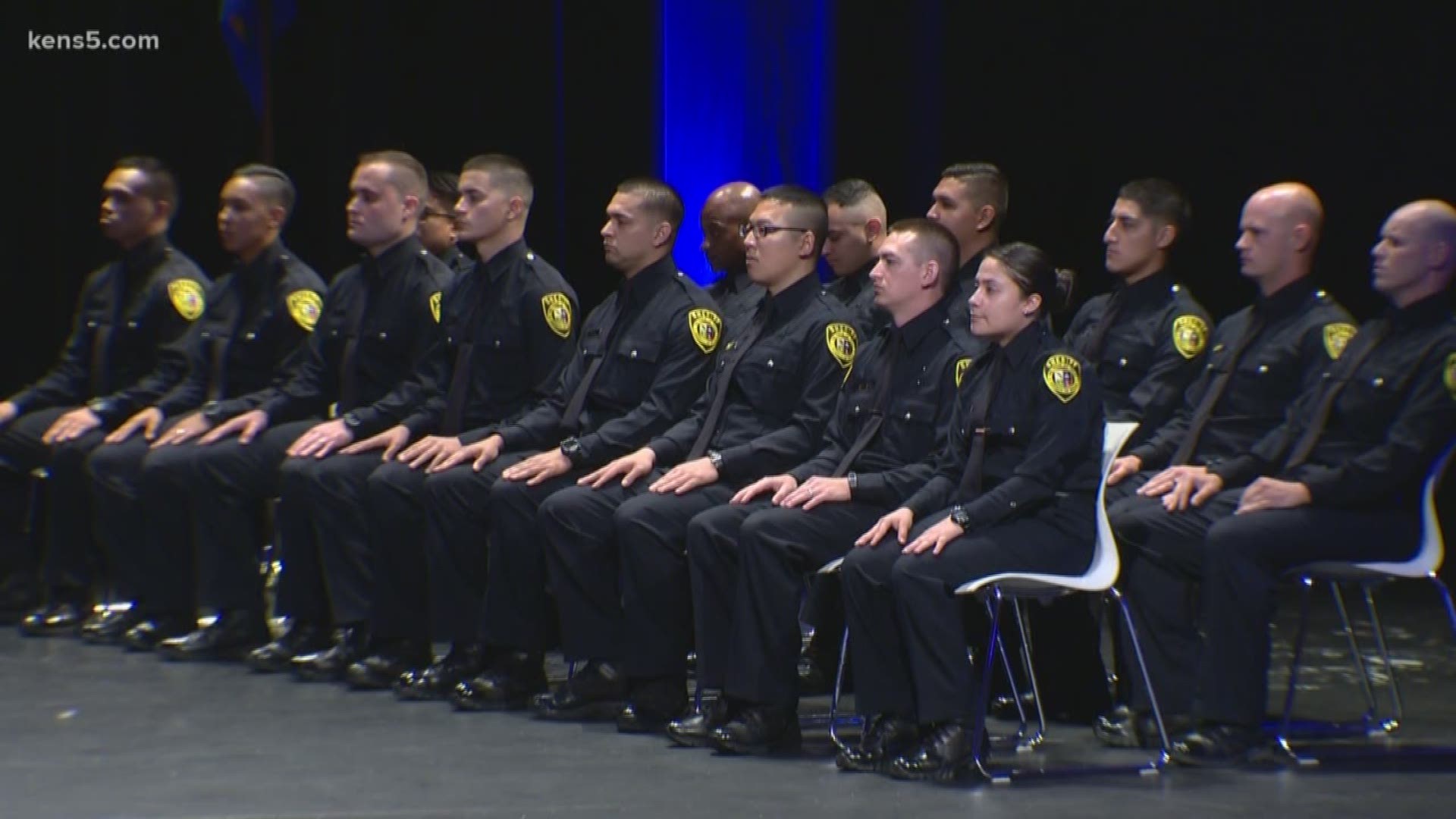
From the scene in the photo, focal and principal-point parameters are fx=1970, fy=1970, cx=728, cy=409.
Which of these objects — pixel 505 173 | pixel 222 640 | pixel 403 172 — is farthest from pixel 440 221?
pixel 222 640

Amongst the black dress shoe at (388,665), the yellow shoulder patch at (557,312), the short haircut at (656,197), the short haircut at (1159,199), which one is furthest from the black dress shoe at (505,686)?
the short haircut at (1159,199)

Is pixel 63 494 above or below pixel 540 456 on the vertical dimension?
below

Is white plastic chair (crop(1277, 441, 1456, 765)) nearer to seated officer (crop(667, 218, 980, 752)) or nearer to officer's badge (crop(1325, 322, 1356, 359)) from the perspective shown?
officer's badge (crop(1325, 322, 1356, 359))

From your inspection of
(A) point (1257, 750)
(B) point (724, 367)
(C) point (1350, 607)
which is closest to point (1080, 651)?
(A) point (1257, 750)

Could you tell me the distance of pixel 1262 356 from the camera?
208 inches

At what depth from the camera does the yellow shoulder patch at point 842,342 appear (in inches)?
213

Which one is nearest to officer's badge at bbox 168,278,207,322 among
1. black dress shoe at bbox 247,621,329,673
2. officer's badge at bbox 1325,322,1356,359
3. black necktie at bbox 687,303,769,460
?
black dress shoe at bbox 247,621,329,673

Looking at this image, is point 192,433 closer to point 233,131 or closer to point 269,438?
point 269,438

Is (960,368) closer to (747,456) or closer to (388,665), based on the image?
(747,456)

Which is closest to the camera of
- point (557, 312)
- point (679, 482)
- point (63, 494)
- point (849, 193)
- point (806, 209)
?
point (679, 482)

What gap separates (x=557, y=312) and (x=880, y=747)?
184 centimetres

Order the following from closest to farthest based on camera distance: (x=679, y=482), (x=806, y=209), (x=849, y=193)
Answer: (x=679, y=482) < (x=806, y=209) < (x=849, y=193)

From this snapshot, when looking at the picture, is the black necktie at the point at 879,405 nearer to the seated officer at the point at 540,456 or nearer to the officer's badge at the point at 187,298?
the seated officer at the point at 540,456

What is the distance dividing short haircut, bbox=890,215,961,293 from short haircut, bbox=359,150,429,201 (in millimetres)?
1837
